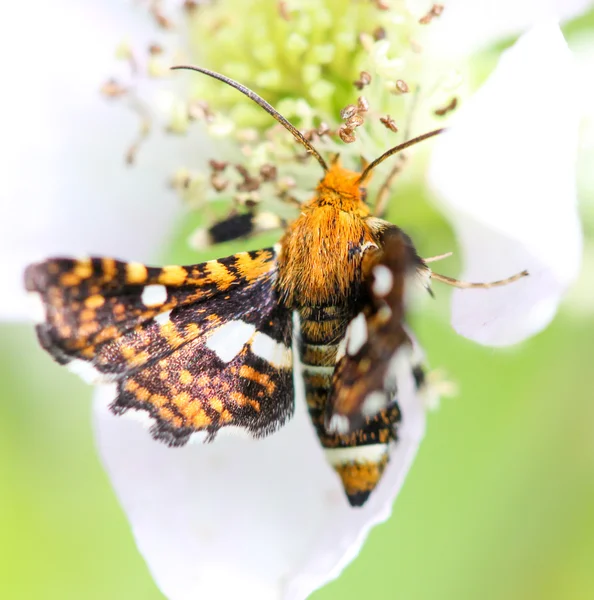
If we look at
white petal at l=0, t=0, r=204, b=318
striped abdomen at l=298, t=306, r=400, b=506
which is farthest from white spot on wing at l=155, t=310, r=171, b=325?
white petal at l=0, t=0, r=204, b=318

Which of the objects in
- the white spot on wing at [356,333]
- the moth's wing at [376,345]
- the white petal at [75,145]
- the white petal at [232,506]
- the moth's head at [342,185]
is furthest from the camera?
the white petal at [75,145]

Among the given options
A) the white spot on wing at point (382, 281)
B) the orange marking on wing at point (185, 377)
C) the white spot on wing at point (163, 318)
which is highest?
the white spot on wing at point (382, 281)

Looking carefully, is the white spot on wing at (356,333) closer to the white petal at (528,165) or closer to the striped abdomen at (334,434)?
the striped abdomen at (334,434)

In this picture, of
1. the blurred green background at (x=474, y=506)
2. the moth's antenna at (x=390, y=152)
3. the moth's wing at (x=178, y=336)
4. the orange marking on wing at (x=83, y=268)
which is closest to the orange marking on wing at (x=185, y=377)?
the moth's wing at (x=178, y=336)

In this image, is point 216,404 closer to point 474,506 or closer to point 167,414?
point 167,414

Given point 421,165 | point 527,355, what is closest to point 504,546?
point 527,355

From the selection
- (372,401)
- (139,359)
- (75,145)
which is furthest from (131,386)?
(75,145)

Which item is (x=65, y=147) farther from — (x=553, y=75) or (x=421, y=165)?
(x=553, y=75)

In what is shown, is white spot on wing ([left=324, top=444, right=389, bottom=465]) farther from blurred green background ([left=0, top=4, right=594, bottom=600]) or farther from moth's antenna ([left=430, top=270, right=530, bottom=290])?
blurred green background ([left=0, top=4, right=594, bottom=600])

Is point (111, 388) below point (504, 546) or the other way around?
the other way around
